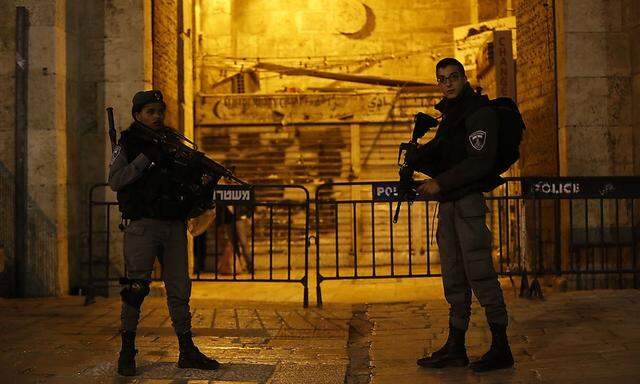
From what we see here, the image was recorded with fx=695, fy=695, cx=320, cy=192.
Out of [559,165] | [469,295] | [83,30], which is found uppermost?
[83,30]

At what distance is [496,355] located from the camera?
14.4ft

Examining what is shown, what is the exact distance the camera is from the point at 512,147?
4.39 meters

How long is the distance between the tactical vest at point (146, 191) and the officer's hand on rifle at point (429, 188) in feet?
5.26

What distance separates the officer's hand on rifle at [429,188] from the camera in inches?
172

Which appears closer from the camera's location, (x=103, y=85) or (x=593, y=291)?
(x=593, y=291)

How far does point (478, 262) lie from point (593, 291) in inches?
159

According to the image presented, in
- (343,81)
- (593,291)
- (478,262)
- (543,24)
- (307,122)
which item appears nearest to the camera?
Result: (478,262)

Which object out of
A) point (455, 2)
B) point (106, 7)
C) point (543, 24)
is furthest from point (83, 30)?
point (455, 2)

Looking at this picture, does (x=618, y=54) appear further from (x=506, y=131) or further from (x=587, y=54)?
(x=506, y=131)

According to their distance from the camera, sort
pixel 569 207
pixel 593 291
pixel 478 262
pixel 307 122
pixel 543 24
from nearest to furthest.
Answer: pixel 478 262 → pixel 593 291 → pixel 569 207 → pixel 543 24 → pixel 307 122

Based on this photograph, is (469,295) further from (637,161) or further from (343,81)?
(343,81)

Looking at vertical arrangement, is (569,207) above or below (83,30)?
below

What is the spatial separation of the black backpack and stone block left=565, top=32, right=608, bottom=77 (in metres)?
4.40

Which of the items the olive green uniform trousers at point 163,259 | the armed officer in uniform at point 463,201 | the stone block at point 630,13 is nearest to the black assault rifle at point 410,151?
the armed officer in uniform at point 463,201
